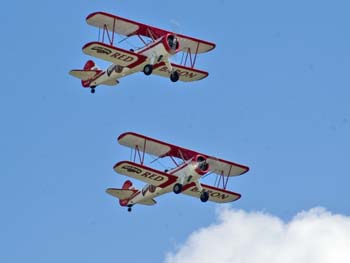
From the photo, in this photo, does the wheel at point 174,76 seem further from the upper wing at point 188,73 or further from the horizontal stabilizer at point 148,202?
the horizontal stabilizer at point 148,202

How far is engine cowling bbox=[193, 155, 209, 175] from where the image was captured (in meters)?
60.7

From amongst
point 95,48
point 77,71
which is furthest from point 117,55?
point 77,71

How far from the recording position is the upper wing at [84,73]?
67.1 metres

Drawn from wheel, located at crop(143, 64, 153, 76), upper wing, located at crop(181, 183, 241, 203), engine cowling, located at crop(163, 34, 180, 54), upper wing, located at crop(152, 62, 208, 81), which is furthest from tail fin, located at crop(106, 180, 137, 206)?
engine cowling, located at crop(163, 34, 180, 54)

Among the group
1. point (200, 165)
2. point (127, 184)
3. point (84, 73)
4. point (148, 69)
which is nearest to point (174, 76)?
point (148, 69)

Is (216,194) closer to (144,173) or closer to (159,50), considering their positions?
(144,173)

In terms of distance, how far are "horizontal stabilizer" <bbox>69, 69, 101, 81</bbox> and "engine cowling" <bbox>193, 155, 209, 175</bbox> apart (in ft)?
27.7

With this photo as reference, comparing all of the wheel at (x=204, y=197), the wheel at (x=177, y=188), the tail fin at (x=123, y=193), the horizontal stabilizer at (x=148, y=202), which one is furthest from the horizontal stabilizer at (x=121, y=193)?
the wheel at (x=204, y=197)

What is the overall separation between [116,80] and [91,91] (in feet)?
5.74

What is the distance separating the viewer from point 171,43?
206 ft

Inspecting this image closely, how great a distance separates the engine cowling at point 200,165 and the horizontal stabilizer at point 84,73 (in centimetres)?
843

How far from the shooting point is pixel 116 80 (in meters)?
66.1

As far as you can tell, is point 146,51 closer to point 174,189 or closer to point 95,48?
point 95,48

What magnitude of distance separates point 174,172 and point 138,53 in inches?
218
